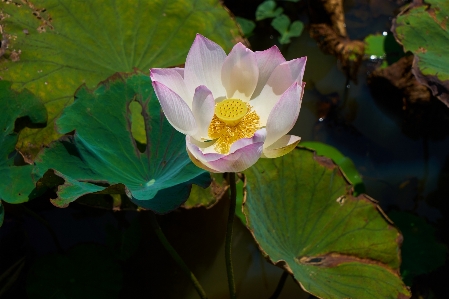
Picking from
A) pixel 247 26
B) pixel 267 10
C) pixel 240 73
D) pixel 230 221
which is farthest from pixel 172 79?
pixel 267 10

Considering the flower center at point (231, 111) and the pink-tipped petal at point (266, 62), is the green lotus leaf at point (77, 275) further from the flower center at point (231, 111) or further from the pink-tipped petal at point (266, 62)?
the pink-tipped petal at point (266, 62)

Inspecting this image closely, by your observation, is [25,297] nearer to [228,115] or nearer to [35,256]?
[35,256]

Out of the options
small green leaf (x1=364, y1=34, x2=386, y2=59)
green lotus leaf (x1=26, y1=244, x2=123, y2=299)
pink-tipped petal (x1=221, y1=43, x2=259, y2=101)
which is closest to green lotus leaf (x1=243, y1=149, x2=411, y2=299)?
pink-tipped petal (x1=221, y1=43, x2=259, y2=101)

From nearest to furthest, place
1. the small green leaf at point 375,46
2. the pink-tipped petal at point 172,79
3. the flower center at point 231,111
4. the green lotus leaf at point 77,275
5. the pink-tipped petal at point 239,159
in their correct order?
1. the pink-tipped petal at point 239,159
2. the pink-tipped petal at point 172,79
3. the flower center at point 231,111
4. the green lotus leaf at point 77,275
5. the small green leaf at point 375,46

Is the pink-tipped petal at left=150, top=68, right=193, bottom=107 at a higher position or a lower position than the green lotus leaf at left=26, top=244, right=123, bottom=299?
higher

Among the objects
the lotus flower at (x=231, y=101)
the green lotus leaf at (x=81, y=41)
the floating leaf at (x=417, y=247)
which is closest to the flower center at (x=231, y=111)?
the lotus flower at (x=231, y=101)

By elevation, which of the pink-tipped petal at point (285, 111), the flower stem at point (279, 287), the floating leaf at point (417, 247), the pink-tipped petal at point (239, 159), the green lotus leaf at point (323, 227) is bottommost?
the flower stem at point (279, 287)

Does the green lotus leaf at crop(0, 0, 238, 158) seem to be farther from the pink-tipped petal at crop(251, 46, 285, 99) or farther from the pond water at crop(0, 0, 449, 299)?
the pink-tipped petal at crop(251, 46, 285, 99)
